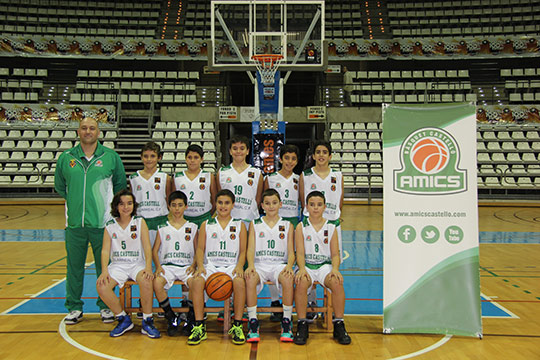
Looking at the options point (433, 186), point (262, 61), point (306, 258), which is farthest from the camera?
point (262, 61)

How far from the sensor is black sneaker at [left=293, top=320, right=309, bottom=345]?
350cm

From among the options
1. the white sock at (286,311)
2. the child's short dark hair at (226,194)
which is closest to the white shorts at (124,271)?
the child's short dark hair at (226,194)

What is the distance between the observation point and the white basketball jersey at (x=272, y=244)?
3951 millimetres

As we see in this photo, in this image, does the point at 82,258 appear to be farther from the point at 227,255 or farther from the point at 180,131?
the point at 180,131

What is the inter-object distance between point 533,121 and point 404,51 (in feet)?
17.8

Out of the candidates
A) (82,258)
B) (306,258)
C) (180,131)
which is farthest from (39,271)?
(180,131)

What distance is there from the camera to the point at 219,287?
362 centimetres

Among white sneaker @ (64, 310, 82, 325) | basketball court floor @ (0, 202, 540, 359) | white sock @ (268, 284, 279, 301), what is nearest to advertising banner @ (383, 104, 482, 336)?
basketball court floor @ (0, 202, 540, 359)

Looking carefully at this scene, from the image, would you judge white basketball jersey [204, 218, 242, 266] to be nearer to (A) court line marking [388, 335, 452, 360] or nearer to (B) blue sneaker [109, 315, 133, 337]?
(B) blue sneaker [109, 315, 133, 337]

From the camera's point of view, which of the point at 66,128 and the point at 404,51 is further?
the point at 404,51

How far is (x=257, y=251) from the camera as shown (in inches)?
157

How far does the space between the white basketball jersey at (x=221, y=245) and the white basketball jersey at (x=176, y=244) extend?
0.59 feet

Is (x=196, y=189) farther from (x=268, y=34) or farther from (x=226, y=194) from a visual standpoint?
(x=268, y=34)

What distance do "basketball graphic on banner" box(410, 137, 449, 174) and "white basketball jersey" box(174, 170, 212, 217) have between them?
1897 millimetres
